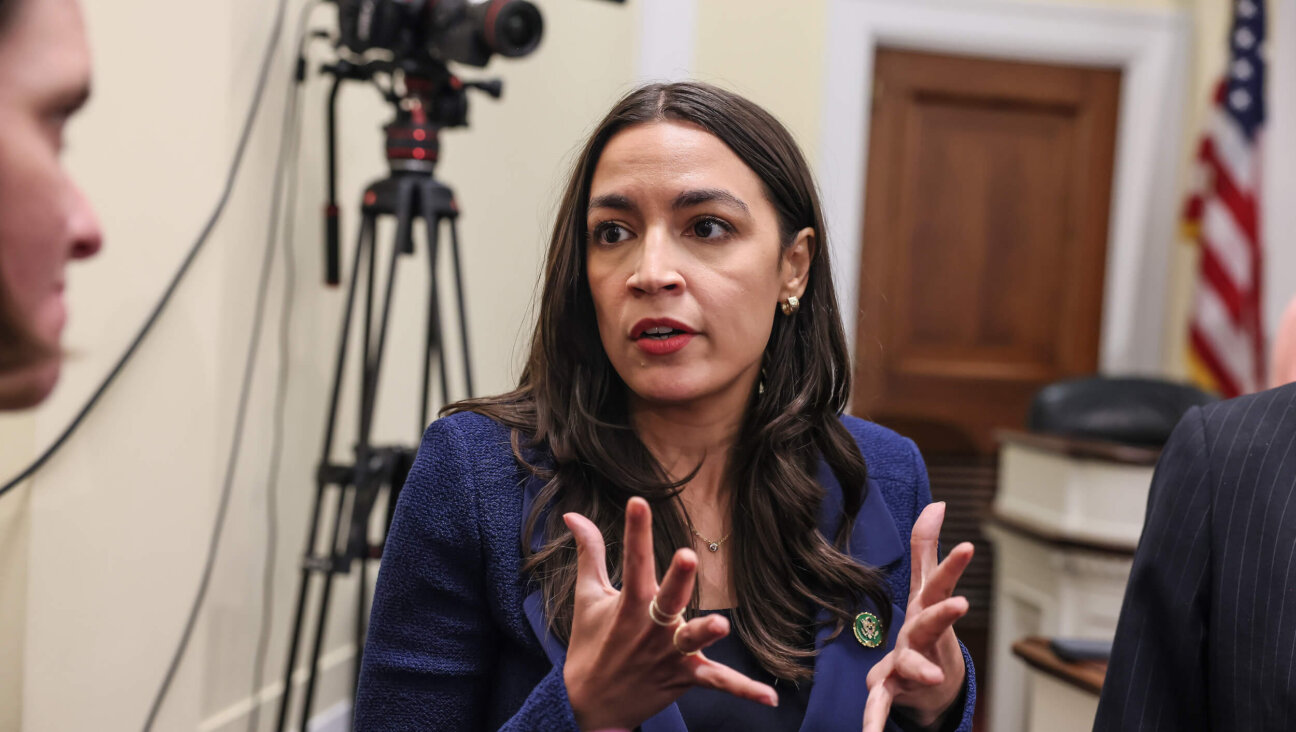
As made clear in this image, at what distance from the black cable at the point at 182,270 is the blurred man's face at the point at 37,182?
0.92 metres

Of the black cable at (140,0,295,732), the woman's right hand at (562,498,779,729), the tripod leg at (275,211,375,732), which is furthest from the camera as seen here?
the tripod leg at (275,211,375,732)

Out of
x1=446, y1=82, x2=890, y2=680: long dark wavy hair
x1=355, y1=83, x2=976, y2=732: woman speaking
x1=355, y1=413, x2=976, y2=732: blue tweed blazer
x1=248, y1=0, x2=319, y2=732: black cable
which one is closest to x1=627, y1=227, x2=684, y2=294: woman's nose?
x1=355, y1=83, x2=976, y2=732: woman speaking

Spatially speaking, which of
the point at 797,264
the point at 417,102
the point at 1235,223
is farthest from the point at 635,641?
the point at 1235,223

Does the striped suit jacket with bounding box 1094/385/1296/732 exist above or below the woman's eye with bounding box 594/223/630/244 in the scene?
below

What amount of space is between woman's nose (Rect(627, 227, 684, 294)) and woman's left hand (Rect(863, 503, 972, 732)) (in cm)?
33

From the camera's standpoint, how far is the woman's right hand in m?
0.75

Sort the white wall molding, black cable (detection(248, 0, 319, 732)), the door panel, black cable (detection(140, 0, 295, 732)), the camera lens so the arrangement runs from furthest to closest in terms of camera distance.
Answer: the door panel → the white wall molding → black cable (detection(248, 0, 319, 732)) → the camera lens → black cable (detection(140, 0, 295, 732))

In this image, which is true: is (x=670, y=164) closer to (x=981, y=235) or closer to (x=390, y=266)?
(x=390, y=266)

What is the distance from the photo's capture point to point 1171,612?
3.07ft

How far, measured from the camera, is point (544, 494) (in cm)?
111

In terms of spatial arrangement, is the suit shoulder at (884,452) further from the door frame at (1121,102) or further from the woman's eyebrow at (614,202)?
the door frame at (1121,102)

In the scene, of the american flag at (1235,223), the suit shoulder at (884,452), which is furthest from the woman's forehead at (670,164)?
the american flag at (1235,223)

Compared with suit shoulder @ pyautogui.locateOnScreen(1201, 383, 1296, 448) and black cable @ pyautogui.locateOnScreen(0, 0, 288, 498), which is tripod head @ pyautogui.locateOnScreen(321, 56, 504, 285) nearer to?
black cable @ pyautogui.locateOnScreen(0, 0, 288, 498)

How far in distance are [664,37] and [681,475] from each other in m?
2.50
